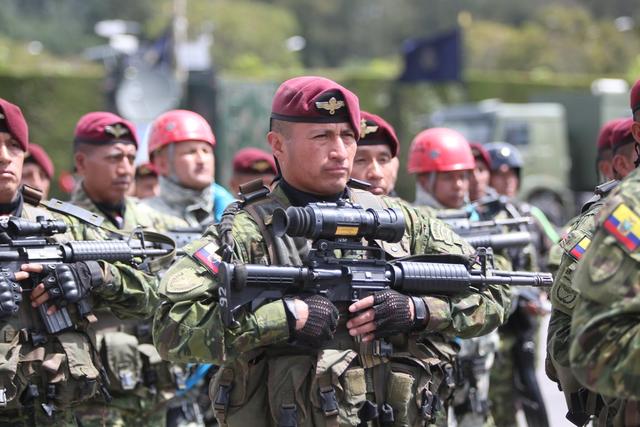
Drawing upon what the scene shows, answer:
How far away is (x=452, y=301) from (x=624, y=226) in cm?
120

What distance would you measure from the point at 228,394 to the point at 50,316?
1.51 metres

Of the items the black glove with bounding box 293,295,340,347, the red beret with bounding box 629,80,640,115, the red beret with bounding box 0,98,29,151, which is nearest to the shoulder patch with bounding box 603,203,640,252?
the red beret with bounding box 629,80,640,115

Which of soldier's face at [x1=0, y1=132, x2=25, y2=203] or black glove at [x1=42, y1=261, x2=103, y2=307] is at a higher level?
soldier's face at [x1=0, y1=132, x2=25, y2=203]

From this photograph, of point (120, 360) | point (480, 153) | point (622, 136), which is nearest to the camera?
point (622, 136)

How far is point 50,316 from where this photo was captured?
557cm

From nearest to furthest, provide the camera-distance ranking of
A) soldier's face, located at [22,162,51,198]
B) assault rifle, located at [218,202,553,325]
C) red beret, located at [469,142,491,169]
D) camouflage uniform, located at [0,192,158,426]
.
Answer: assault rifle, located at [218,202,553,325], camouflage uniform, located at [0,192,158,426], soldier's face, located at [22,162,51,198], red beret, located at [469,142,491,169]

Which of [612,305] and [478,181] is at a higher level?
[612,305]

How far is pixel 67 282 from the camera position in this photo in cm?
548

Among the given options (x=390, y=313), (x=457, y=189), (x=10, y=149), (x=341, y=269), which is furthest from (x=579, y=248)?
(x=457, y=189)

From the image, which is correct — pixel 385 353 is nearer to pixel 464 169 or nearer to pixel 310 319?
pixel 310 319

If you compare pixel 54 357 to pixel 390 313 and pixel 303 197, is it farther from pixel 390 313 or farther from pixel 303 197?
pixel 390 313

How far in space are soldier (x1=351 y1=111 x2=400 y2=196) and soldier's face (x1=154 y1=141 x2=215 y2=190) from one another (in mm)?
1490

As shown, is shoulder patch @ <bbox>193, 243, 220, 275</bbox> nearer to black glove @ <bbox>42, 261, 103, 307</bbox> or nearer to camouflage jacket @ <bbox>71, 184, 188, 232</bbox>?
black glove @ <bbox>42, 261, 103, 307</bbox>

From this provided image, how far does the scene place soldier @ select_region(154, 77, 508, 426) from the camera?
4.24 metres
